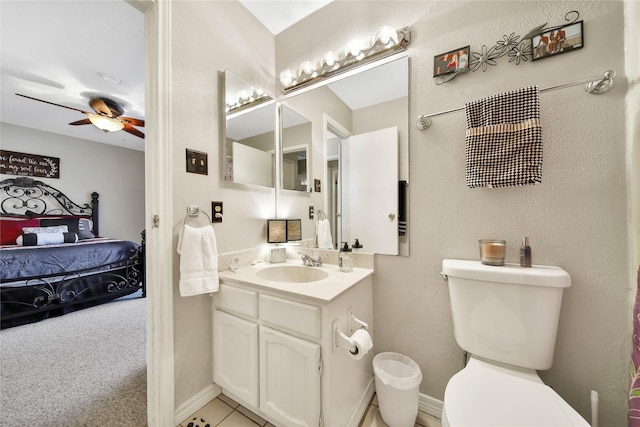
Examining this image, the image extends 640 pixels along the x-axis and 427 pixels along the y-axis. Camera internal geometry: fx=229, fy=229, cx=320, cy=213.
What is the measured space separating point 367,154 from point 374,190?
0.24 meters

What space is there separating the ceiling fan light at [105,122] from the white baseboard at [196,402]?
10.2 ft

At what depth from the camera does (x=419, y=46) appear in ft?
4.29

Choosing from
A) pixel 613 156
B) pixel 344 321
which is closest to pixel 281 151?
pixel 344 321

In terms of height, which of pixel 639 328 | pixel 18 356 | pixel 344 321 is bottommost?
pixel 18 356

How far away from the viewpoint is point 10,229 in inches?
128

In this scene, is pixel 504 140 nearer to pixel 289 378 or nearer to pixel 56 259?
pixel 289 378

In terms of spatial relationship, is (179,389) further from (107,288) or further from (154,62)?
Result: (107,288)

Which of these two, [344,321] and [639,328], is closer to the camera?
[639,328]

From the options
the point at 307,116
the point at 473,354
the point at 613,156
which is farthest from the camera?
the point at 307,116

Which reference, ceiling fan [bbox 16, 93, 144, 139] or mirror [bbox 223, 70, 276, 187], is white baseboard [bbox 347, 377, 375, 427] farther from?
ceiling fan [bbox 16, 93, 144, 139]

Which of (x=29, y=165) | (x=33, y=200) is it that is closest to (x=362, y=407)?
(x=33, y=200)

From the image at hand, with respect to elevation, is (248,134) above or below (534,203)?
above

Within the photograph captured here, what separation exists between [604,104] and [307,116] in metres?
1.54

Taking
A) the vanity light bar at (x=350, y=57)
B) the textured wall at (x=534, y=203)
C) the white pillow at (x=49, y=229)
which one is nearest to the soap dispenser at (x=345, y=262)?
the textured wall at (x=534, y=203)
